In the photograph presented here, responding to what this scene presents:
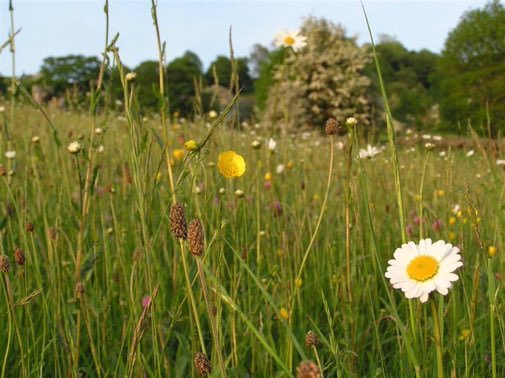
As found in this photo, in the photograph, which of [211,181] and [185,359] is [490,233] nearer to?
[211,181]

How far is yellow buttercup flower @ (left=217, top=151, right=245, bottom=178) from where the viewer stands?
0.87 metres

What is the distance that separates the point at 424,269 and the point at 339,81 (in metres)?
13.9

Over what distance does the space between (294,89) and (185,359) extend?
40.0 ft

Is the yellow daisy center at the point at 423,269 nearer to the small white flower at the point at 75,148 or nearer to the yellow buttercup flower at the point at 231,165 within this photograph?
the yellow buttercup flower at the point at 231,165

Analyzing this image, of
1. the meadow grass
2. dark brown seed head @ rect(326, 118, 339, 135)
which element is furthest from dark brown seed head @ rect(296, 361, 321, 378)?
dark brown seed head @ rect(326, 118, 339, 135)

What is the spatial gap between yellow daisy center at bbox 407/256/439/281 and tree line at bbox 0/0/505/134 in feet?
1.65

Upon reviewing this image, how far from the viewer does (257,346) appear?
1.10m

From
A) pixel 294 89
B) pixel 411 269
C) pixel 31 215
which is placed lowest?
pixel 31 215

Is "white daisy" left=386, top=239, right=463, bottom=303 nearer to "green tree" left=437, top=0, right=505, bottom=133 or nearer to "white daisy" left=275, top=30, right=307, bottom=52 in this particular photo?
"white daisy" left=275, top=30, right=307, bottom=52

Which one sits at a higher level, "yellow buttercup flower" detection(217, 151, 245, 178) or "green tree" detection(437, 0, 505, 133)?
"green tree" detection(437, 0, 505, 133)

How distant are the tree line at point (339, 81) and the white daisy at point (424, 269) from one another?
1.60 feet

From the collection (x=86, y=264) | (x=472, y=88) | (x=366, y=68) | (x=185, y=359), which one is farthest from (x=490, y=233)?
(x=472, y=88)

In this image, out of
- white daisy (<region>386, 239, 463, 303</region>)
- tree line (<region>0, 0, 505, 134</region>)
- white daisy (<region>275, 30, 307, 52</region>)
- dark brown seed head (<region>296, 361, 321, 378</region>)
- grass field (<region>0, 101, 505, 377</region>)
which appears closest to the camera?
dark brown seed head (<region>296, 361, 321, 378</region>)

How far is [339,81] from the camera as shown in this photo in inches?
557
